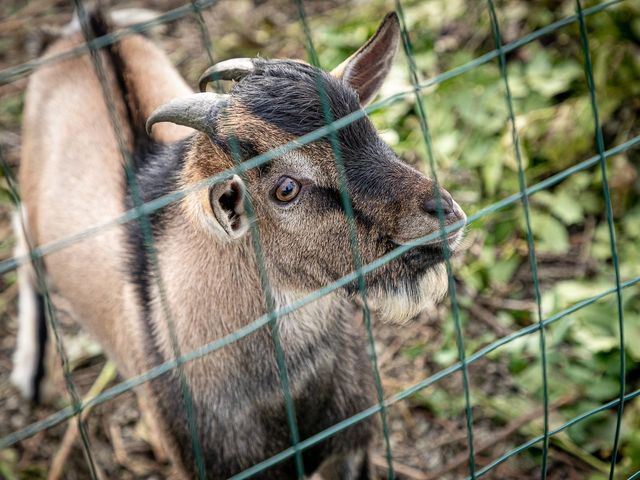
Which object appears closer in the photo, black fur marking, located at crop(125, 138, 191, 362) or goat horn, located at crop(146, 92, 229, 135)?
goat horn, located at crop(146, 92, 229, 135)

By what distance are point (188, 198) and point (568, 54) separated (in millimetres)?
3000

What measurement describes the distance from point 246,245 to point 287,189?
330 mm

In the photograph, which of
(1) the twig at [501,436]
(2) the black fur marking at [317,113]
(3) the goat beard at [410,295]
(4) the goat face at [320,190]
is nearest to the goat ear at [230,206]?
(4) the goat face at [320,190]

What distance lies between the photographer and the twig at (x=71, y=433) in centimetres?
395

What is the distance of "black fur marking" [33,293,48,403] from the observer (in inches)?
173

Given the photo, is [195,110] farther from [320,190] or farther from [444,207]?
[444,207]

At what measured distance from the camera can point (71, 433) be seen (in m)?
4.14

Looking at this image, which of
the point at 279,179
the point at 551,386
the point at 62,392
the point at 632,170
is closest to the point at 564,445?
the point at 551,386

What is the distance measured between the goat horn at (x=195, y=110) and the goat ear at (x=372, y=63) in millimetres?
539

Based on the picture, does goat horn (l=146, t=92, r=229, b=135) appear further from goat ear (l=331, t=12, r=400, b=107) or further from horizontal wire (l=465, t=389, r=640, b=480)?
horizontal wire (l=465, t=389, r=640, b=480)

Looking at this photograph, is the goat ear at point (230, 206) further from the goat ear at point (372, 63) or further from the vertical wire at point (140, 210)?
the goat ear at point (372, 63)

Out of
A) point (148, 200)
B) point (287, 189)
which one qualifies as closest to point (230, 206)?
point (287, 189)

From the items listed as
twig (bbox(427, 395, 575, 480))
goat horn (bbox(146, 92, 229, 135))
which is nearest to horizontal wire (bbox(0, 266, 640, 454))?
goat horn (bbox(146, 92, 229, 135))

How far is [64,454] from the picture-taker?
401 cm
